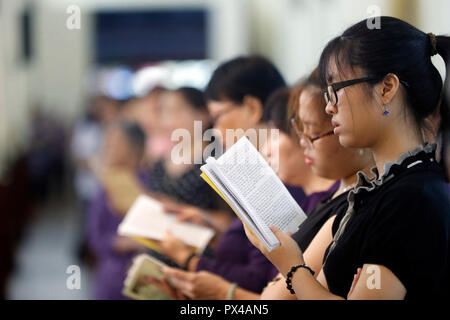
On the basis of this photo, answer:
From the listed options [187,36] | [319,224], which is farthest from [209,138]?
[187,36]

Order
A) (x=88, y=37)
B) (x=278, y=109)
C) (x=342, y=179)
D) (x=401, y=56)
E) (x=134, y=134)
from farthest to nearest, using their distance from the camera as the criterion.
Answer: (x=88, y=37) < (x=134, y=134) < (x=278, y=109) < (x=342, y=179) < (x=401, y=56)

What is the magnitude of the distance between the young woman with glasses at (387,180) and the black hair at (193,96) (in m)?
1.99

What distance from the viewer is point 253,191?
1.75 m

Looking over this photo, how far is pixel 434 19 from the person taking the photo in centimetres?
393

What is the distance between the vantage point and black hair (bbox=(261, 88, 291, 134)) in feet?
7.79

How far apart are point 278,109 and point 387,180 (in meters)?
0.94

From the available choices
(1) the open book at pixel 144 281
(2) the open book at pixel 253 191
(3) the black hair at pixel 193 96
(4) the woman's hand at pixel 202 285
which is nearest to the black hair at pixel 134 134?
Result: (3) the black hair at pixel 193 96

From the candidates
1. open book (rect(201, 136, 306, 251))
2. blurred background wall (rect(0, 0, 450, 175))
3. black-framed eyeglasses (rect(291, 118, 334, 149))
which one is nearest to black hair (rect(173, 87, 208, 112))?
blurred background wall (rect(0, 0, 450, 175))

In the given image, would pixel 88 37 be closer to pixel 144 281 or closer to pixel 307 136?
pixel 144 281

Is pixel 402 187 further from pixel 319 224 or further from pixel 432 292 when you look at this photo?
pixel 319 224

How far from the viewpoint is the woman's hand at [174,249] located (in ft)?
9.09

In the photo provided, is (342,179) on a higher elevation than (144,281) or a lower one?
higher

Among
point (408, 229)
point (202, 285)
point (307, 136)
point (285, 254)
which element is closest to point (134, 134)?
point (202, 285)
